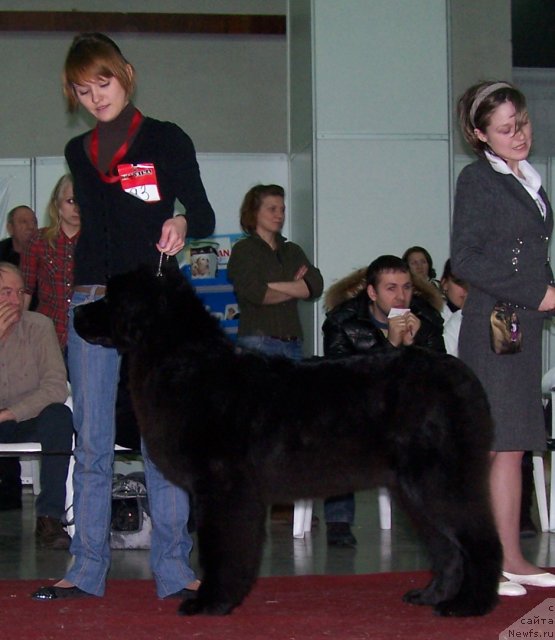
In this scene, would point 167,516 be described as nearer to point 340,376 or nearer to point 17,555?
point 340,376

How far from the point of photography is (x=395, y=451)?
3.22m

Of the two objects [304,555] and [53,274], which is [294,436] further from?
[53,274]

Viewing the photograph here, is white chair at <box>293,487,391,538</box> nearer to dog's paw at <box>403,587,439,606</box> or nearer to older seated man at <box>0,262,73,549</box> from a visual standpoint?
older seated man at <box>0,262,73,549</box>

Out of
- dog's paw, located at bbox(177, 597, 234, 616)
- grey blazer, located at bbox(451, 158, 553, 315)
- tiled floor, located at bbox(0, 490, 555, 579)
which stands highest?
grey blazer, located at bbox(451, 158, 553, 315)

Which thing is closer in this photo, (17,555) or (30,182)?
(17,555)

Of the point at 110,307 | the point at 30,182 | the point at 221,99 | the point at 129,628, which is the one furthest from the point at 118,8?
the point at 129,628

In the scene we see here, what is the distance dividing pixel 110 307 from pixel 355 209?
453 cm

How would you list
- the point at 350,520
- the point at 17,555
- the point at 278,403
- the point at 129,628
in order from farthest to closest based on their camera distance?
1. the point at 350,520
2. the point at 17,555
3. the point at 278,403
4. the point at 129,628

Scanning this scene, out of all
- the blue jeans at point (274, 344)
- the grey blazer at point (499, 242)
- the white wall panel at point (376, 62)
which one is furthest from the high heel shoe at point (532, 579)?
the white wall panel at point (376, 62)

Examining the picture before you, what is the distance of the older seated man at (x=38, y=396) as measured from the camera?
5348 millimetres

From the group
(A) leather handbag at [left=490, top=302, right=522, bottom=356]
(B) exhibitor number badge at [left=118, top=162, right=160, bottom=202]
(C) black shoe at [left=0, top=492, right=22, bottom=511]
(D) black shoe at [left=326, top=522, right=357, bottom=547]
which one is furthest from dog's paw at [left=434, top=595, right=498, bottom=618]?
(C) black shoe at [left=0, top=492, right=22, bottom=511]

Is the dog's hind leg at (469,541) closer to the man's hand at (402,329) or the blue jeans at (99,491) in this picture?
the blue jeans at (99,491)

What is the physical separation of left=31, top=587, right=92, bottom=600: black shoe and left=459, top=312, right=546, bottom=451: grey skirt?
156 cm

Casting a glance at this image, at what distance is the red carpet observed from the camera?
9.83 feet
